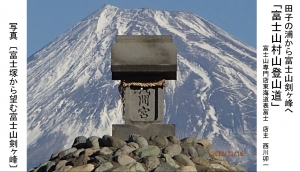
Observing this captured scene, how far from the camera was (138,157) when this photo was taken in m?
16.8

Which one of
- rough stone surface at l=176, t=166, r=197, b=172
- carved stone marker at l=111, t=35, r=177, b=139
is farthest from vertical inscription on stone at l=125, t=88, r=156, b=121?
rough stone surface at l=176, t=166, r=197, b=172

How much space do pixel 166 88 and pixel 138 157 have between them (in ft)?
365

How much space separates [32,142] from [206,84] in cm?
2598

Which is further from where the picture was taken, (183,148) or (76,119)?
(76,119)

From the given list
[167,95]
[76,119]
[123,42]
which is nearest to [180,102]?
[167,95]

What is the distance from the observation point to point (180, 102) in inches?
5463

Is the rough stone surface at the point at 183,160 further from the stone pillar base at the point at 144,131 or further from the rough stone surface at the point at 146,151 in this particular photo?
the stone pillar base at the point at 144,131

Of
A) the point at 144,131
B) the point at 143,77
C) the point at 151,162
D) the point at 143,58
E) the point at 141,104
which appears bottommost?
the point at 151,162

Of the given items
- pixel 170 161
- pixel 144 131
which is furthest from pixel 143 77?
pixel 170 161

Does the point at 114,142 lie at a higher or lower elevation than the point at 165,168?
higher

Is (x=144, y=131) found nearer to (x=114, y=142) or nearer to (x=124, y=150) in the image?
(x=114, y=142)

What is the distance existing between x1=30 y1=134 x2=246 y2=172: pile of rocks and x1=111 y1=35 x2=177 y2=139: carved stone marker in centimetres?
57

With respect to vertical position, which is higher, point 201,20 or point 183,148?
point 201,20

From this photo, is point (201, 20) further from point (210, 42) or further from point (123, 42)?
point (123, 42)
